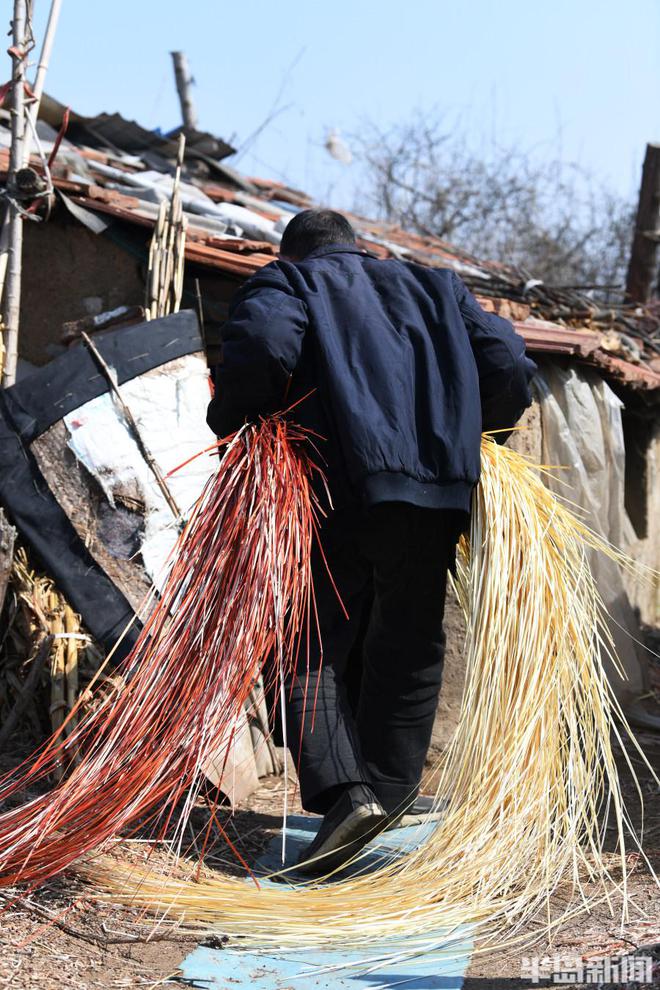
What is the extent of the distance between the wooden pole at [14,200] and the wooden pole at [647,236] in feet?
17.1

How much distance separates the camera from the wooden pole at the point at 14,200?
3.83m

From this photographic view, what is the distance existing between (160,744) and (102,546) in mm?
1065

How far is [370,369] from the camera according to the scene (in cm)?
267

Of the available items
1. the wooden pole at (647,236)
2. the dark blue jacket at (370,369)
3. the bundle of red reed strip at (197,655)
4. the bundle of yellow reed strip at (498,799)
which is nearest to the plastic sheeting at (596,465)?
the bundle of yellow reed strip at (498,799)

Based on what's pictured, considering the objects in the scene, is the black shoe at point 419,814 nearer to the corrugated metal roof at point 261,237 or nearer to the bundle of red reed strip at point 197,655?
the bundle of red reed strip at point 197,655

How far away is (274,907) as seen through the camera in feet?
7.99

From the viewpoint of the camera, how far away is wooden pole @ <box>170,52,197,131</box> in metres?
11.4

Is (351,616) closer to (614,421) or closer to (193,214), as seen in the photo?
(614,421)

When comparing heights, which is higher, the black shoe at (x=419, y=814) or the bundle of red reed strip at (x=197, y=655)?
the bundle of red reed strip at (x=197, y=655)

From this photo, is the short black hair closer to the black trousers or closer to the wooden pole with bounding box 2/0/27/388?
the black trousers

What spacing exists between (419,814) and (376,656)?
66 centimetres

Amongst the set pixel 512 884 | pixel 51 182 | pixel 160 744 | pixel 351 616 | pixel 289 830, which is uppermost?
pixel 51 182

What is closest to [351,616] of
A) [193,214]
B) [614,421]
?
[614,421]

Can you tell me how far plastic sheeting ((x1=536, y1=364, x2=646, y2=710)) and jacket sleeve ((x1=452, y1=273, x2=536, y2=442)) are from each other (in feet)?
5.12
